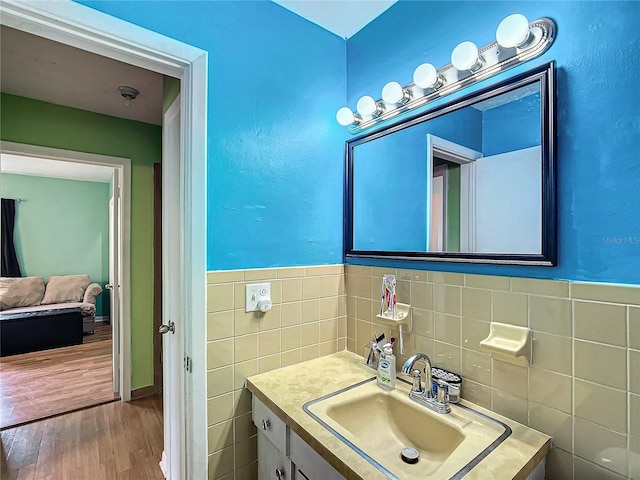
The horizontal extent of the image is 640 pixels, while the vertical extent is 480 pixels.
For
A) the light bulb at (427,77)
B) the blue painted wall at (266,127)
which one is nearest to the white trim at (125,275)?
the blue painted wall at (266,127)

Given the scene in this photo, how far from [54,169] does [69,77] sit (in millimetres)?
3394

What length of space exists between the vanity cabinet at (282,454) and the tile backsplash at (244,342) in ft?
0.29

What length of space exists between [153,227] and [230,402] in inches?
84.5

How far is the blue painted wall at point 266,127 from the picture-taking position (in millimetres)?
1273

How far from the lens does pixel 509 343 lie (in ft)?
3.39

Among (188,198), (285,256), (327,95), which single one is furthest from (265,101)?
(285,256)

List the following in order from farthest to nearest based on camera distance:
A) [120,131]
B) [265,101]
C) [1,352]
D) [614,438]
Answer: [1,352] < [120,131] < [265,101] < [614,438]

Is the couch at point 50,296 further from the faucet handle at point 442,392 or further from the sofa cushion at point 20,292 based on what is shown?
the faucet handle at point 442,392

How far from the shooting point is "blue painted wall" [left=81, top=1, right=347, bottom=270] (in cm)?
127

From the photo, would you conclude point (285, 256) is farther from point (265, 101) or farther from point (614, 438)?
point (614, 438)

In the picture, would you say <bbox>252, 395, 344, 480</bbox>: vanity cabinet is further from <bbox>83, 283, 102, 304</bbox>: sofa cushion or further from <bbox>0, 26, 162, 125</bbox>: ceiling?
<bbox>83, 283, 102, 304</bbox>: sofa cushion

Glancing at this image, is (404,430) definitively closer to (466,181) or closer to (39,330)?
(466,181)

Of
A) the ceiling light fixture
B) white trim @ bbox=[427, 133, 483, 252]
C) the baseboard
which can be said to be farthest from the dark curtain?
white trim @ bbox=[427, 133, 483, 252]

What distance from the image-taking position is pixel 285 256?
148 centimetres
